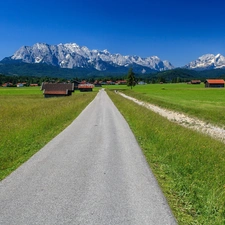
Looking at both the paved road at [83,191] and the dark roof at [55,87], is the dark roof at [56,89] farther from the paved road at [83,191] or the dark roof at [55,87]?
the paved road at [83,191]

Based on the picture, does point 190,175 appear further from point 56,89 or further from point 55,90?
point 56,89

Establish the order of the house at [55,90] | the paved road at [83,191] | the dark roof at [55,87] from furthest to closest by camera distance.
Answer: the dark roof at [55,87] → the house at [55,90] → the paved road at [83,191]

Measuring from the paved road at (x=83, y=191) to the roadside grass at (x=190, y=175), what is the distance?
0.43 metres

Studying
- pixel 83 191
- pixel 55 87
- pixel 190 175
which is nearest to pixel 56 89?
pixel 55 87

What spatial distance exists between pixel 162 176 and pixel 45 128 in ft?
39.2

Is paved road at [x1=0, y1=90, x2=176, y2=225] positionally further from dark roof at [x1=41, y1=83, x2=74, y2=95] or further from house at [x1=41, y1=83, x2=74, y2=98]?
dark roof at [x1=41, y1=83, x2=74, y2=95]

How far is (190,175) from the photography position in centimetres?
861

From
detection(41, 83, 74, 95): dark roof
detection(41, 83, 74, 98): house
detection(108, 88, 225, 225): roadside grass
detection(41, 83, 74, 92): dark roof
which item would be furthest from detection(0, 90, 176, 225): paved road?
detection(41, 83, 74, 92): dark roof

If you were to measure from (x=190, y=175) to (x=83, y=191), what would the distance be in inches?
153

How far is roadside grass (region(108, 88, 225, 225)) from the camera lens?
242 inches

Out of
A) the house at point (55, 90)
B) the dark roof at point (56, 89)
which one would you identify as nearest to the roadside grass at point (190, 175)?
the house at point (55, 90)

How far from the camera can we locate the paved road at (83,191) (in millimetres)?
5828

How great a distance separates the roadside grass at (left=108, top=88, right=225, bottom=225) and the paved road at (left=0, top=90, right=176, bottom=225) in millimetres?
426

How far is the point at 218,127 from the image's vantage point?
22.1 meters
